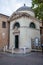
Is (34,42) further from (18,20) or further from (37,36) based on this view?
(18,20)

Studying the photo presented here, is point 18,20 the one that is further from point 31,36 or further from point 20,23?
point 31,36

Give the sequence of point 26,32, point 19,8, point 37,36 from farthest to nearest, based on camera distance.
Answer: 1. point 19,8
2. point 37,36
3. point 26,32

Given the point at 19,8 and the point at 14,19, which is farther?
the point at 19,8

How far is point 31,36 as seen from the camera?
101ft

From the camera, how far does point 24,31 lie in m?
30.0

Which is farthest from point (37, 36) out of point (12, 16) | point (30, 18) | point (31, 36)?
point (12, 16)

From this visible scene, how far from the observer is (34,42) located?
30094 mm

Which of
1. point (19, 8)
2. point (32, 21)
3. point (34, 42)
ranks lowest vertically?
point (34, 42)

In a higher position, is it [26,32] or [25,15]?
[25,15]

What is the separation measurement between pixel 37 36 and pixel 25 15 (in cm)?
496

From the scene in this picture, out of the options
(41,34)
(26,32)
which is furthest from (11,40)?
(41,34)

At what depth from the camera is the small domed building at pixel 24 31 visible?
29938mm

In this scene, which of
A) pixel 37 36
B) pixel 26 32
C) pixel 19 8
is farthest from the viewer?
pixel 19 8

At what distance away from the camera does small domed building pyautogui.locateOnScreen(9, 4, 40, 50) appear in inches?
1179
